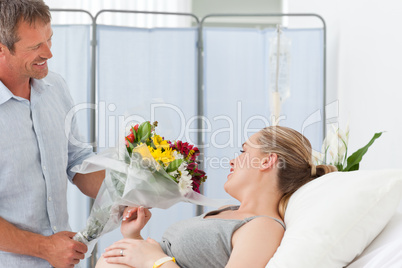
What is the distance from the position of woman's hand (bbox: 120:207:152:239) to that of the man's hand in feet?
0.47

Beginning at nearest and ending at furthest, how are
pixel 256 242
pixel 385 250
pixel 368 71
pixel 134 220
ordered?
pixel 385 250
pixel 256 242
pixel 134 220
pixel 368 71

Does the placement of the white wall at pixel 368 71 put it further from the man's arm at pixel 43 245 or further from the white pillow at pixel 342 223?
the man's arm at pixel 43 245

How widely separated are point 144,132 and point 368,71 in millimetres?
1477

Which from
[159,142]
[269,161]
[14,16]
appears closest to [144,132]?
[159,142]

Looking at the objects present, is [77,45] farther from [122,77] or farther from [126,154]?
[126,154]

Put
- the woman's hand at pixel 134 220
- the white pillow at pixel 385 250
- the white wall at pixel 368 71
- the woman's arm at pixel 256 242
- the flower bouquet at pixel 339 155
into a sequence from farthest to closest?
the white wall at pixel 368 71, the flower bouquet at pixel 339 155, the woman's hand at pixel 134 220, the woman's arm at pixel 256 242, the white pillow at pixel 385 250

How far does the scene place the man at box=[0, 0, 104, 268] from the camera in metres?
1.47

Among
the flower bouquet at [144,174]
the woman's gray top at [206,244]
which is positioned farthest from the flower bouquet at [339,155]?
the flower bouquet at [144,174]

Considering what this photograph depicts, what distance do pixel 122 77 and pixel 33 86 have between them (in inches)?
54.8

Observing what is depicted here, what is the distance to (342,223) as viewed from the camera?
1.14 meters

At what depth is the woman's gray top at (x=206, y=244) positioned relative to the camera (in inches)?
53.6

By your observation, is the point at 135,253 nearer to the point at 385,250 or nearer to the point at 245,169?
the point at 245,169

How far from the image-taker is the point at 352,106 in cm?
→ 267

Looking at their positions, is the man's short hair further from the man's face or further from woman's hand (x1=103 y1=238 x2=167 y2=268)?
woman's hand (x1=103 y1=238 x2=167 y2=268)
